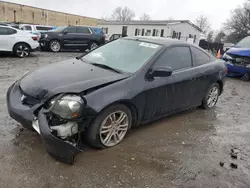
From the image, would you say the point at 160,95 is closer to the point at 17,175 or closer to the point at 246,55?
the point at 17,175

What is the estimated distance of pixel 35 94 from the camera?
116 inches

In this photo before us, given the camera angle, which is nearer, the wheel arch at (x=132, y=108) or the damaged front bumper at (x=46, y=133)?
the damaged front bumper at (x=46, y=133)

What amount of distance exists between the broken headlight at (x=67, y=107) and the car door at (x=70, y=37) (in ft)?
39.9

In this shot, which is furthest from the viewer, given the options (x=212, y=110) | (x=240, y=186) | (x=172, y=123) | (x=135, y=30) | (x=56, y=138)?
(x=135, y=30)

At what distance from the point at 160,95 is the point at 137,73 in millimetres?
563

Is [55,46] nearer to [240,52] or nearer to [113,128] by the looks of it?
[240,52]

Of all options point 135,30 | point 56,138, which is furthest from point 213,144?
point 135,30

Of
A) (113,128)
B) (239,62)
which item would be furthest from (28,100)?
(239,62)

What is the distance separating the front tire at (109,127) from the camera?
9.79ft

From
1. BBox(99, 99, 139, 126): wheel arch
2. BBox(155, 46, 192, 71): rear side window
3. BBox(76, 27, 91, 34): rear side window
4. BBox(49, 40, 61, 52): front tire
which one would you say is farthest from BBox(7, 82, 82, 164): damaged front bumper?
BBox(76, 27, 91, 34): rear side window

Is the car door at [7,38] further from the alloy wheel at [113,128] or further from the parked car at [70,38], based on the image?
the alloy wheel at [113,128]

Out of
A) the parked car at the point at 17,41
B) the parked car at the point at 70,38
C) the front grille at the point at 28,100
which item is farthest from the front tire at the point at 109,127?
the parked car at the point at 70,38

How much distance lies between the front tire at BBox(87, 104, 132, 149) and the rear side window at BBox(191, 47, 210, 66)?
6.50 feet

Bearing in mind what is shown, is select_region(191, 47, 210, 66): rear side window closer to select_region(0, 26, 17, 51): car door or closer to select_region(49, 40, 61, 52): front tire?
select_region(0, 26, 17, 51): car door
